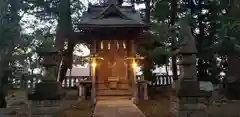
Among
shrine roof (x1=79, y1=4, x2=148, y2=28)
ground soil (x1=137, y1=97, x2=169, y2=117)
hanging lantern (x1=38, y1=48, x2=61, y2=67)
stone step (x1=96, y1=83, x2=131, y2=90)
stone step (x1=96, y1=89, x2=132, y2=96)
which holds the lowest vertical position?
ground soil (x1=137, y1=97, x2=169, y2=117)

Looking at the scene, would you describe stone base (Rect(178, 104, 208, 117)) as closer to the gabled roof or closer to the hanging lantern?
the hanging lantern

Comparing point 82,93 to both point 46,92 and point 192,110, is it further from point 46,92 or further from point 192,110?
point 192,110

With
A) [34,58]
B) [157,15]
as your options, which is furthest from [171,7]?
[34,58]

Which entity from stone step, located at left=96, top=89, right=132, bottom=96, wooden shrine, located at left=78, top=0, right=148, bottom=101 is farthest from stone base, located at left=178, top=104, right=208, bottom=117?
stone step, located at left=96, top=89, right=132, bottom=96

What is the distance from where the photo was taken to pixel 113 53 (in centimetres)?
1322

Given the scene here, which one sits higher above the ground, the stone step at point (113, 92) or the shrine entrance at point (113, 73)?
the shrine entrance at point (113, 73)

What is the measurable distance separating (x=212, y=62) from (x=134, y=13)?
17.5 feet

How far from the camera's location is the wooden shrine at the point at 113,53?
12305 millimetres

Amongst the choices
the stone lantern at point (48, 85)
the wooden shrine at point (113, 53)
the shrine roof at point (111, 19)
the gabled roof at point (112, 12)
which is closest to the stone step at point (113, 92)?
the wooden shrine at point (113, 53)

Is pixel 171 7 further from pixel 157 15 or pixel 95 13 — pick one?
pixel 95 13

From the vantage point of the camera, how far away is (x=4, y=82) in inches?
380

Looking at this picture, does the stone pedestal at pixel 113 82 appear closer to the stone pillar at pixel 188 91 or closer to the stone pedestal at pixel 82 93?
the stone pedestal at pixel 82 93

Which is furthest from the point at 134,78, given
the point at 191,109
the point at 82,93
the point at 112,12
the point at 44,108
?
the point at 191,109

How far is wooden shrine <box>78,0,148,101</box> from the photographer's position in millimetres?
12305
